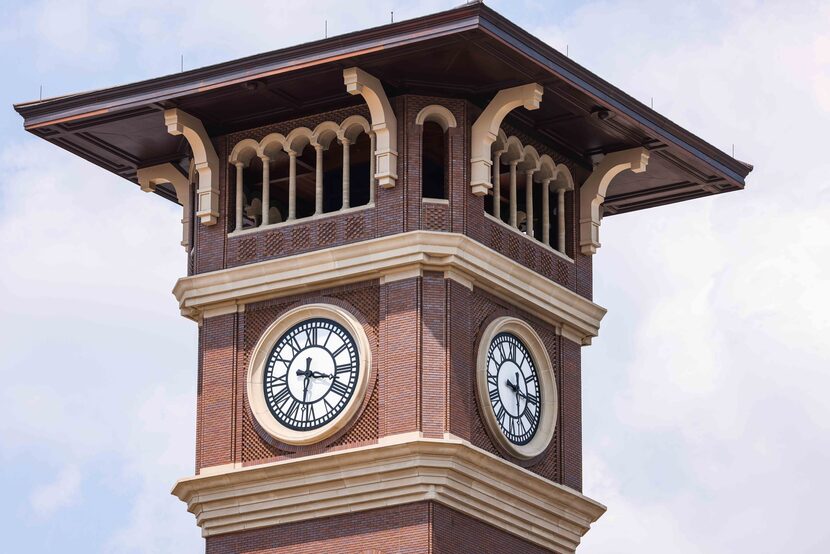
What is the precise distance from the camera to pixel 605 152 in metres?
66.8

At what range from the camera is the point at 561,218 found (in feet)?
218

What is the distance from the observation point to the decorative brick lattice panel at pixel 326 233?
209ft

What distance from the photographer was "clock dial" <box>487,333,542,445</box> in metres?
63.4

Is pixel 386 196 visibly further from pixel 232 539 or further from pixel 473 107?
pixel 232 539

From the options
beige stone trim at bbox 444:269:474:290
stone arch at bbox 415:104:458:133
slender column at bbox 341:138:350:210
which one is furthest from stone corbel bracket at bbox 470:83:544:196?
slender column at bbox 341:138:350:210

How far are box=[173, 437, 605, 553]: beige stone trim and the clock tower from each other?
4 cm

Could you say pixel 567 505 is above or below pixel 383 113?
below

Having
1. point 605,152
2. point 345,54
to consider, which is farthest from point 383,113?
point 605,152

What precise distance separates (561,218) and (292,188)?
5651 millimetres

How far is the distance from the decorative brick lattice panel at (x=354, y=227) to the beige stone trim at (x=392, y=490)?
425 centimetres

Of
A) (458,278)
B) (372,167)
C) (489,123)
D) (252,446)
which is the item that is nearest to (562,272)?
(458,278)

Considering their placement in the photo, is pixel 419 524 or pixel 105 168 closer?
pixel 419 524

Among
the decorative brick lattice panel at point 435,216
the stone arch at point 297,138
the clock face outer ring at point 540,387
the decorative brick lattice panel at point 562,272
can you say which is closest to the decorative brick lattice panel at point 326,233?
the stone arch at point 297,138

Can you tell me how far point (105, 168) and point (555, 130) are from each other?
9176mm
